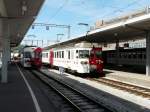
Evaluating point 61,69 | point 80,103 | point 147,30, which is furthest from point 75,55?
point 80,103

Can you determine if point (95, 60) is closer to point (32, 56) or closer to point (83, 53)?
point (83, 53)

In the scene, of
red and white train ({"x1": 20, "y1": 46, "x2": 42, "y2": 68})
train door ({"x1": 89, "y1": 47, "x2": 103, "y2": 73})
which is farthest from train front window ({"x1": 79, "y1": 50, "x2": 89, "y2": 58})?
red and white train ({"x1": 20, "y1": 46, "x2": 42, "y2": 68})

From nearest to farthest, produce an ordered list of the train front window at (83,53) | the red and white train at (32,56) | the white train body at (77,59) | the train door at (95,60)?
the white train body at (77,59), the train front window at (83,53), the train door at (95,60), the red and white train at (32,56)

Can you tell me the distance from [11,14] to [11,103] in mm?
11146

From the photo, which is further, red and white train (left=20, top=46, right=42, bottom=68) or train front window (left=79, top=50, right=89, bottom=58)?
red and white train (left=20, top=46, right=42, bottom=68)

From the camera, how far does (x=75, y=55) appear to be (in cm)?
3161

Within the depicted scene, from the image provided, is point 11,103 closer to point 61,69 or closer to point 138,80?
point 138,80

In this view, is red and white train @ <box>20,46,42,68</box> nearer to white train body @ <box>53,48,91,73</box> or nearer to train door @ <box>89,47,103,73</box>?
white train body @ <box>53,48,91,73</box>

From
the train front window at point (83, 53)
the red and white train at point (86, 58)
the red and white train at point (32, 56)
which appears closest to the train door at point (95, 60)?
the red and white train at point (86, 58)

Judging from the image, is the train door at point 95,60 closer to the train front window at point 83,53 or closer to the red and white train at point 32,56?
the train front window at point 83,53

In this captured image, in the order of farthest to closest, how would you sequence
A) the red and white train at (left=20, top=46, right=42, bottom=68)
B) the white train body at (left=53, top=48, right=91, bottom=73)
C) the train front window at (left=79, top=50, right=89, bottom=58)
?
the red and white train at (left=20, top=46, right=42, bottom=68), the train front window at (left=79, top=50, right=89, bottom=58), the white train body at (left=53, top=48, right=91, bottom=73)

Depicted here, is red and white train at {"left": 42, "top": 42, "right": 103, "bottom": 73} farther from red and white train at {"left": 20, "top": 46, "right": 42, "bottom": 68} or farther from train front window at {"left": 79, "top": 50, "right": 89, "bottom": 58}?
red and white train at {"left": 20, "top": 46, "right": 42, "bottom": 68}

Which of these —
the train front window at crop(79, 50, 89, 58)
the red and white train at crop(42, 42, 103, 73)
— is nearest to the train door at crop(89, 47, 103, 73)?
the red and white train at crop(42, 42, 103, 73)

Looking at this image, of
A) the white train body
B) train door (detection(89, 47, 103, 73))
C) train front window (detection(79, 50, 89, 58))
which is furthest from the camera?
train door (detection(89, 47, 103, 73))
